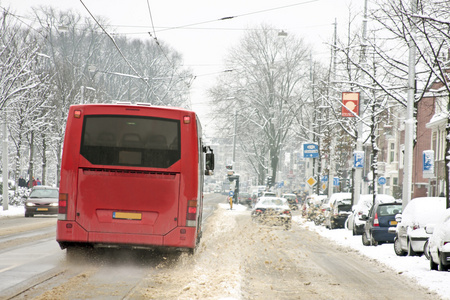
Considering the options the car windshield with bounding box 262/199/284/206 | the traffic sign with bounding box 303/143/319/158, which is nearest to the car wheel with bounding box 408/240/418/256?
the car windshield with bounding box 262/199/284/206

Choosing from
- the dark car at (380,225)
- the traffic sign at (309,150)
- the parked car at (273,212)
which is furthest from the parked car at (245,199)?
the dark car at (380,225)

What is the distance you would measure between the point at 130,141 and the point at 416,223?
25.4ft

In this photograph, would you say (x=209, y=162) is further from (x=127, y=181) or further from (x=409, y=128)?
(x=409, y=128)

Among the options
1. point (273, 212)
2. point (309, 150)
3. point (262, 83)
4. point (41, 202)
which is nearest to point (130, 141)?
point (273, 212)

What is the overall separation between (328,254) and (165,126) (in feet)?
27.2

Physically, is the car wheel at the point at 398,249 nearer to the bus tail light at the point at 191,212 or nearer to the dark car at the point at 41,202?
the bus tail light at the point at 191,212

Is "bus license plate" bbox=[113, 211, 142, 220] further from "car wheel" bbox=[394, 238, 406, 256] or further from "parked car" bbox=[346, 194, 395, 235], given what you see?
"parked car" bbox=[346, 194, 395, 235]

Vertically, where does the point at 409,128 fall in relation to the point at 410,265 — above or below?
above

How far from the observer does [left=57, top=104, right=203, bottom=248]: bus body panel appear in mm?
12203

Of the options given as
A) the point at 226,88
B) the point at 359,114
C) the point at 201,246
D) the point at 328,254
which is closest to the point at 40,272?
the point at 201,246

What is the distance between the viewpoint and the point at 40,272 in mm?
11477

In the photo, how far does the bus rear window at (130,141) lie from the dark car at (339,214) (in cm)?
2099

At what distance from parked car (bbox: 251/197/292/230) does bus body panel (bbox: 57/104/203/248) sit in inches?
826

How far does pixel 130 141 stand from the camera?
40.9 ft
